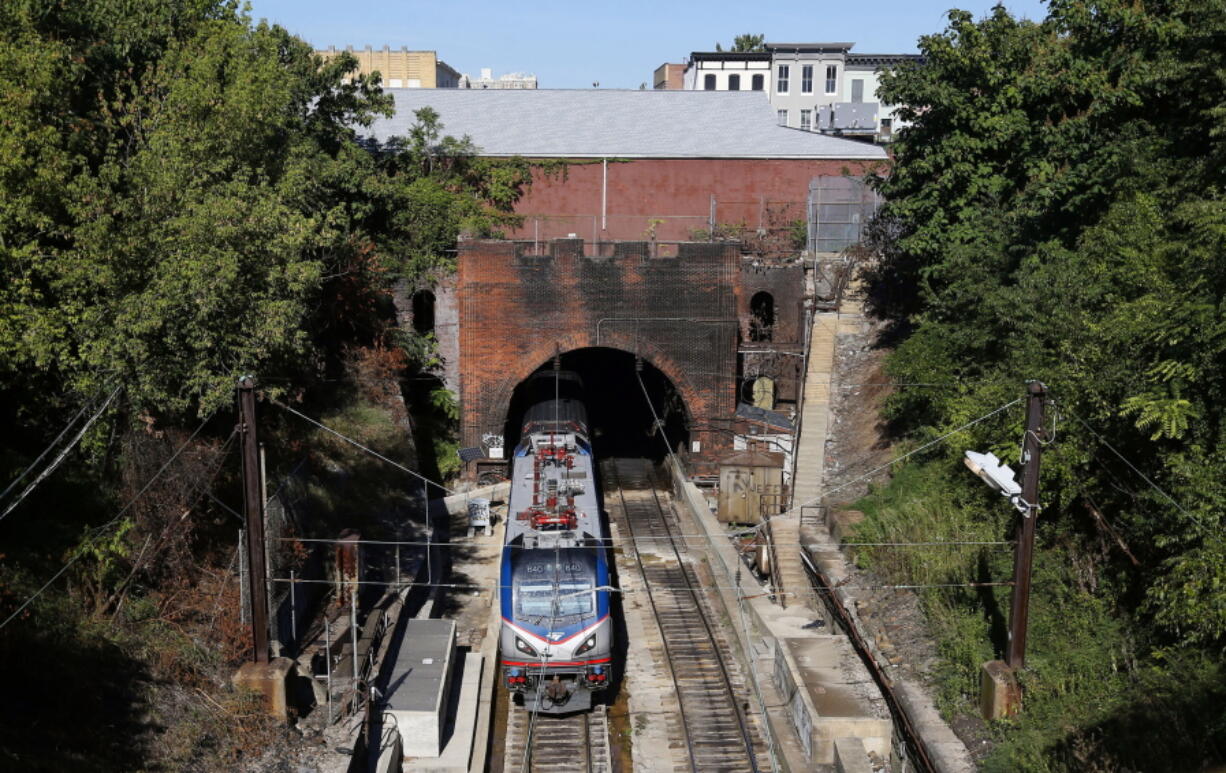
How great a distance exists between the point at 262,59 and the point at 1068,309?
1848 cm

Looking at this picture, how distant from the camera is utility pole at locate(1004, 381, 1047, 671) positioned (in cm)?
1409

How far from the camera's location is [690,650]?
22141mm

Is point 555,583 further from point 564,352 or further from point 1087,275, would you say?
point 564,352

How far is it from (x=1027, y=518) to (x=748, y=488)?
14.9 metres

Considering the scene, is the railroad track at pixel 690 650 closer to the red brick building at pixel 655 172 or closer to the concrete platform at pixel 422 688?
the concrete platform at pixel 422 688

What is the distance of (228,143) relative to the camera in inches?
875

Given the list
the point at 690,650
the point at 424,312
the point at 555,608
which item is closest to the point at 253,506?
the point at 555,608

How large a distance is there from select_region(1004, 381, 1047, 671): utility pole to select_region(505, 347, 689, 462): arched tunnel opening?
18.5 m

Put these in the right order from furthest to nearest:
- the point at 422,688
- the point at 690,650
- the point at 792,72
A: the point at 792,72 → the point at 690,650 → the point at 422,688

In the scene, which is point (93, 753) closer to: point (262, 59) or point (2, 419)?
point (2, 419)

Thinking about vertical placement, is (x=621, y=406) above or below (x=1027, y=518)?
below

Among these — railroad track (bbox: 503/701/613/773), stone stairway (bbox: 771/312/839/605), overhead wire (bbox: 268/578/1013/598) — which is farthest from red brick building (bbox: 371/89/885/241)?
railroad track (bbox: 503/701/613/773)

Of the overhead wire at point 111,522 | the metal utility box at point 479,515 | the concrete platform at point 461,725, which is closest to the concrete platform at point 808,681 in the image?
the concrete platform at point 461,725

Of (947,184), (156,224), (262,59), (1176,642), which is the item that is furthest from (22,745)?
(947,184)
